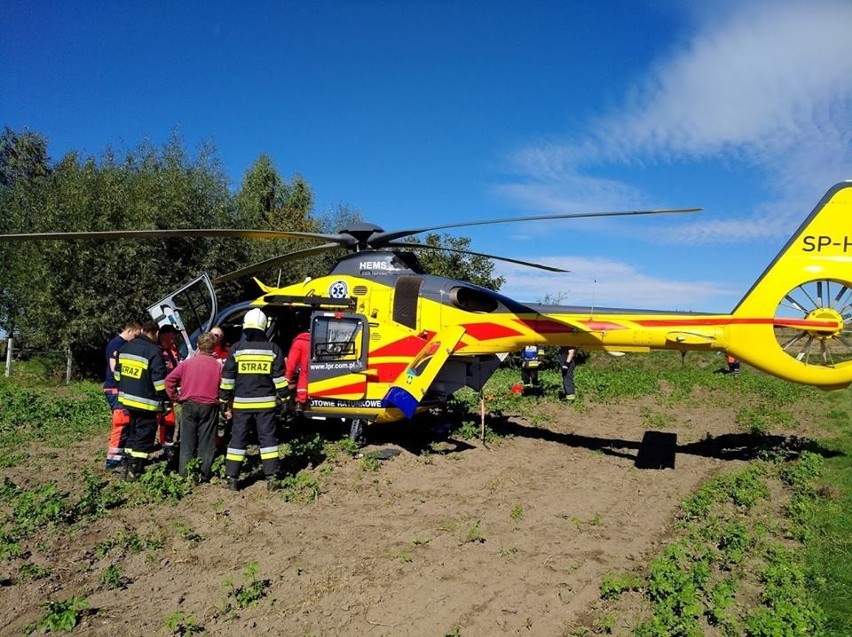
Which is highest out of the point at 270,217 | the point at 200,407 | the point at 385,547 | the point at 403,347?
the point at 270,217

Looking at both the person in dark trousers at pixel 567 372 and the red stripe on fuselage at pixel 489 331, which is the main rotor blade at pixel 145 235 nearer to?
the red stripe on fuselage at pixel 489 331

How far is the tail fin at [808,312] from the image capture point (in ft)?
26.5

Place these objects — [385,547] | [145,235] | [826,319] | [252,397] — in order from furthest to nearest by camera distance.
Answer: [826,319] → [145,235] → [252,397] → [385,547]

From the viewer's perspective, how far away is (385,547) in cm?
553

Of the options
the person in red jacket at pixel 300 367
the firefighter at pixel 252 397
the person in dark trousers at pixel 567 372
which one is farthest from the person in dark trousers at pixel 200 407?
the person in dark trousers at pixel 567 372

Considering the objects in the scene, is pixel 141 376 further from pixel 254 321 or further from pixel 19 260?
pixel 19 260

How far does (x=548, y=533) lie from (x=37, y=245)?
20.5 metres

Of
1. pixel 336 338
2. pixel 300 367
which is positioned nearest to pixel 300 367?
pixel 300 367

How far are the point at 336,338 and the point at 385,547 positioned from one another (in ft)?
14.4

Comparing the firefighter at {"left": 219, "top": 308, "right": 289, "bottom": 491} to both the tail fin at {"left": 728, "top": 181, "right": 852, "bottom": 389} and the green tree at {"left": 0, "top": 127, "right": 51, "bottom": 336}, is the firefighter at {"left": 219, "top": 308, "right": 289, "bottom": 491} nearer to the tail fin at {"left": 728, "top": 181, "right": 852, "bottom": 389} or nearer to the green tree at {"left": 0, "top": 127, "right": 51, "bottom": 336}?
the tail fin at {"left": 728, "top": 181, "right": 852, "bottom": 389}

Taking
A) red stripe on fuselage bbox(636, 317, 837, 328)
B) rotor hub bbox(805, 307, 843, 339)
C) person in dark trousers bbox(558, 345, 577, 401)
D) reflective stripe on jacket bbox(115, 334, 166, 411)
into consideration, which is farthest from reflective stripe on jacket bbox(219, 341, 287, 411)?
person in dark trousers bbox(558, 345, 577, 401)

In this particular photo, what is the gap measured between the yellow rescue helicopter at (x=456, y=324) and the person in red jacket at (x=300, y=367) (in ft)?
0.31

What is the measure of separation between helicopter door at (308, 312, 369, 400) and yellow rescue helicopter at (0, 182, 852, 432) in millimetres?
16

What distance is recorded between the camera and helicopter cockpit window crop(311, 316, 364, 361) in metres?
9.31
